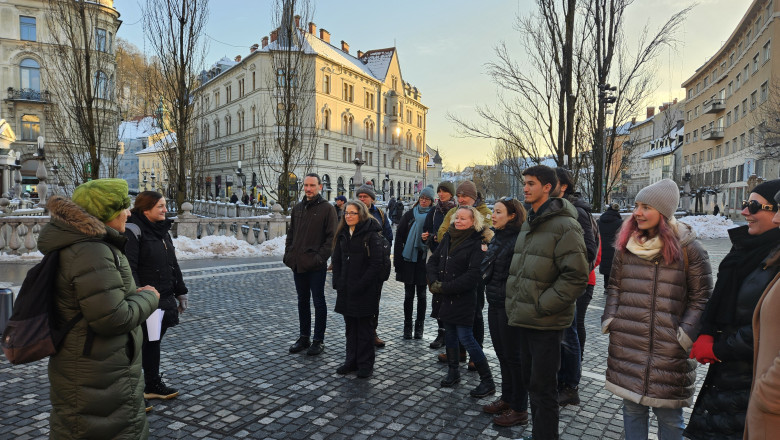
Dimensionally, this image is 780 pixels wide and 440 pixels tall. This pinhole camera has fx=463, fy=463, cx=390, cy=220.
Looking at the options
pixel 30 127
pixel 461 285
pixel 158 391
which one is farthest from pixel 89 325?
pixel 30 127

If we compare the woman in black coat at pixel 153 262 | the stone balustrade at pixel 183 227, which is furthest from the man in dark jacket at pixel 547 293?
the stone balustrade at pixel 183 227

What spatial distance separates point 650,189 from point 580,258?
25.3 inches

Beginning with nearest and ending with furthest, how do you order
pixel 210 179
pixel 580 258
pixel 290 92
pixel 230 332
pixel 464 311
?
pixel 580 258
pixel 464 311
pixel 230 332
pixel 290 92
pixel 210 179

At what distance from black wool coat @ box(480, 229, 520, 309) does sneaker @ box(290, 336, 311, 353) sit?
2.63 meters

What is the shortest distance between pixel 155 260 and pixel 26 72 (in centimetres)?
5067

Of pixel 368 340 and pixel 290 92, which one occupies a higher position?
pixel 290 92

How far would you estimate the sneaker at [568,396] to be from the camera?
4.20 m

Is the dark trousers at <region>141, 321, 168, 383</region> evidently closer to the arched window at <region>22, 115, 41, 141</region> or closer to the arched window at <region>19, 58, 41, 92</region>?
the arched window at <region>22, 115, 41, 141</region>

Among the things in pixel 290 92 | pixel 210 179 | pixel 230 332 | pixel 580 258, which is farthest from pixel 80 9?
pixel 210 179

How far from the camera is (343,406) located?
4.16m

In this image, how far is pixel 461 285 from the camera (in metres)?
4.40

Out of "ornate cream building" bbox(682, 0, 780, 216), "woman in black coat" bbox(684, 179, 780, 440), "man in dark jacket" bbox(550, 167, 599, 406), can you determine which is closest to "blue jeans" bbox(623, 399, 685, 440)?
"woman in black coat" bbox(684, 179, 780, 440)

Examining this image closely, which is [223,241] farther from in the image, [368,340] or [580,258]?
[580,258]

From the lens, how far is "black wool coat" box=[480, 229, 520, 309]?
394 centimetres
